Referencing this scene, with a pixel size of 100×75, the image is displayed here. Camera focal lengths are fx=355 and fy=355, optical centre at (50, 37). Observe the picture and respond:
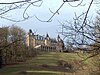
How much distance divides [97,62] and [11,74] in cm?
2731

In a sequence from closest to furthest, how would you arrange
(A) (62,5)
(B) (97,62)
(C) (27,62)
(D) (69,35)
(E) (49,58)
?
1. (A) (62,5)
2. (D) (69,35)
3. (B) (97,62)
4. (C) (27,62)
5. (E) (49,58)

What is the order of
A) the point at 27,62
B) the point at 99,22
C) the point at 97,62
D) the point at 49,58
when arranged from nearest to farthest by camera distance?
the point at 99,22, the point at 97,62, the point at 27,62, the point at 49,58

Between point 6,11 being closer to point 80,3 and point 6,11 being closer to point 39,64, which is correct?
point 80,3

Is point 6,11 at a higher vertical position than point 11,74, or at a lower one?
higher

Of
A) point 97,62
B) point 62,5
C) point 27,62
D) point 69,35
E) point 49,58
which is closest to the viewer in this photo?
point 62,5

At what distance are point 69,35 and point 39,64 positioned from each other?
49.2m

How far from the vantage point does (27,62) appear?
52.6 meters

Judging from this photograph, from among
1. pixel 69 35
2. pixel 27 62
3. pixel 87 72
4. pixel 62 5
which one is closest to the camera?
pixel 62 5

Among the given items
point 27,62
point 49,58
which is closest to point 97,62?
point 27,62

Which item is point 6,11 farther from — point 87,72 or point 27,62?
point 27,62

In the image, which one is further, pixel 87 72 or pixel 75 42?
pixel 87 72

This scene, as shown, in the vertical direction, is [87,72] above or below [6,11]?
below

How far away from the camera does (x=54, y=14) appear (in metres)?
3.62

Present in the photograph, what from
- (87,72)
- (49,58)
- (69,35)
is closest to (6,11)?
(69,35)
